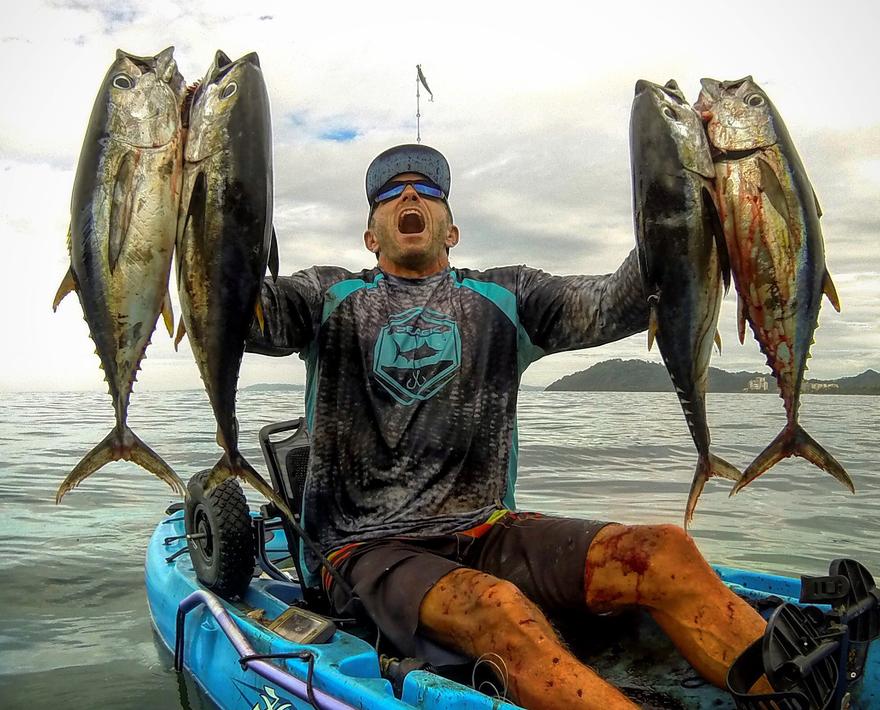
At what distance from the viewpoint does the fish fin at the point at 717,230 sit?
2480 millimetres

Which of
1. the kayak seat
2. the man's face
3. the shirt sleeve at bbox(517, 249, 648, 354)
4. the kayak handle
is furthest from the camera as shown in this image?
the kayak seat

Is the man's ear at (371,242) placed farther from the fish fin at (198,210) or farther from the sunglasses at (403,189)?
the fish fin at (198,210)

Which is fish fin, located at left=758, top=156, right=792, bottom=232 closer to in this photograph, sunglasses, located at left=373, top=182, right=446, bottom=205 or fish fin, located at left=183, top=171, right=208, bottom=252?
sunglasses, located at left=373, top=182, right=446, bottom=205

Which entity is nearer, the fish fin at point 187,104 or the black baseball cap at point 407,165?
the fish fin at point 187,104

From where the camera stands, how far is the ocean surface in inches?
178

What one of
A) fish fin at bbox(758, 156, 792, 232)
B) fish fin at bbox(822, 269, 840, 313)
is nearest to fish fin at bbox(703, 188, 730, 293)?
fish fin at bbox(758, 156, 792, 232)

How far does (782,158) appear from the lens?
248 centimetres

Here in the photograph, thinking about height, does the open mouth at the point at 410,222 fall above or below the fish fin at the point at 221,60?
below

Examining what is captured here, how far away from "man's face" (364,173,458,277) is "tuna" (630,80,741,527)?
1.37 m

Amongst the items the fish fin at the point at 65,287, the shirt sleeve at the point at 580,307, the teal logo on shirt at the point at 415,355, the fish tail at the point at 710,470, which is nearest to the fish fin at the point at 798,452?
the fish tail at the point at 710,470

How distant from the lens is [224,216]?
2451 mm

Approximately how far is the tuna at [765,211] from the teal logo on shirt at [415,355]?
1.37 metres

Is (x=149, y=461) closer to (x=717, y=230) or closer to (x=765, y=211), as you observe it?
(x=717, y=230)

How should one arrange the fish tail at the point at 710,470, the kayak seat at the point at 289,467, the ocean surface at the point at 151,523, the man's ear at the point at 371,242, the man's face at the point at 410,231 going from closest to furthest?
Answer: the fish tail at the point at 710,470
the man's face at the point at 410,231
the man's ear at the point at 371,242
the kayak seat at the point at 289,467
the ocean surface at the point at 151,523
